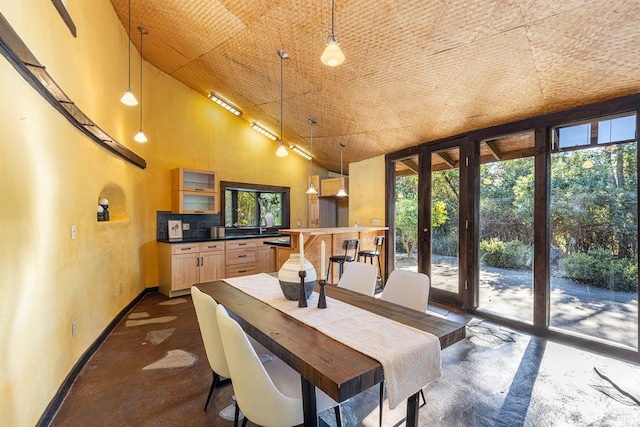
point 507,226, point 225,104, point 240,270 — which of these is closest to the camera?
point 507,226

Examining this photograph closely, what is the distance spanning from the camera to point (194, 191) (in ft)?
16.6

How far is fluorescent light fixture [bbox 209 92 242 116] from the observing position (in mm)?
5326

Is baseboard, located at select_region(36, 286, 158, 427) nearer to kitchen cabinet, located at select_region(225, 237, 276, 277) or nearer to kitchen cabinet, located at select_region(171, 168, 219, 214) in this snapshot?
kitchen cabinet, located at select_region(225, 237, 276, 277)

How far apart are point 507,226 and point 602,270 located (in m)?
0.93

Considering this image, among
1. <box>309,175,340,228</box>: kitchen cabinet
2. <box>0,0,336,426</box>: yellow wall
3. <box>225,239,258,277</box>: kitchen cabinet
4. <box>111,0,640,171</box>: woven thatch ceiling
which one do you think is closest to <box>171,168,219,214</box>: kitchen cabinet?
<box>0,0,336,426</box>: yellow wall

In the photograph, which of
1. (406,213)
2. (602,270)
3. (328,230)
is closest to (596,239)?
(602,270)

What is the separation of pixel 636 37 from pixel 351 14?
2100 mm

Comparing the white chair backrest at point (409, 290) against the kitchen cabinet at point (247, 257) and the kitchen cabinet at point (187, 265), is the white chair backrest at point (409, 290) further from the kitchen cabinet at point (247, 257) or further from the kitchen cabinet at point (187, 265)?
the kitchen cabinet at point (187, 265)

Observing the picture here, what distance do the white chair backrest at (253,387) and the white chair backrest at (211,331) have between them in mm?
341

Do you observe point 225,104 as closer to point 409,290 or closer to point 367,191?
point 367,191

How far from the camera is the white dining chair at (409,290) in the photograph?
2.09 m

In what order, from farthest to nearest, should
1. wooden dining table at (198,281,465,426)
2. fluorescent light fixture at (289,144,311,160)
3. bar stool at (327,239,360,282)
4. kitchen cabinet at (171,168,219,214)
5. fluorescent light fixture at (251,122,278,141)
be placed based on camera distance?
fluorescent light fixture at (289,144,311,160) < fluorescent light fixture at (251,122,278,141) < kitchen cabinet at (171,168,219,214) < bar stool at (327,239,360,282) < wooden dining table at (198,281,465,426)

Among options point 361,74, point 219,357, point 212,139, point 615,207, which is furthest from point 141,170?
point 615,207

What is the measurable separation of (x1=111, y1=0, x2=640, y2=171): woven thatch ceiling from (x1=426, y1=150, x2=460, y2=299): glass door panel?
1.40 ft
